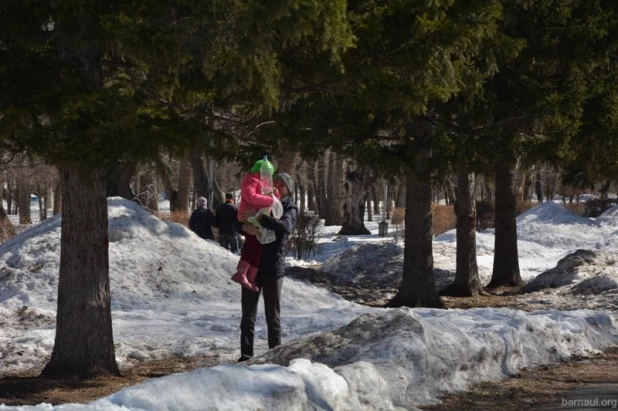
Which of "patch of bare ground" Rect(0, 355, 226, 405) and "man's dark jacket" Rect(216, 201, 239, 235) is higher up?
"man's dark jacket" Rect(216, 201, 239, 235)

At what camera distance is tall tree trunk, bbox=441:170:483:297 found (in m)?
17.9

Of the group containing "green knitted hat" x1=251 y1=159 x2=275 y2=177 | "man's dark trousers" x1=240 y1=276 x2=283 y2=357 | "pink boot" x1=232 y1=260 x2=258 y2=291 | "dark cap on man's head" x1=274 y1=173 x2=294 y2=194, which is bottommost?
"man's dark trousers" x1=240 y1=276 x2=283 y2=357

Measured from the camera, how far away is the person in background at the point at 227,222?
66.6 ft

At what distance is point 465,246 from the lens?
17.9m

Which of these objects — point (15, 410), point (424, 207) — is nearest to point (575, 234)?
point (424, 207)

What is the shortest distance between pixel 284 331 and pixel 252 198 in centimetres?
389

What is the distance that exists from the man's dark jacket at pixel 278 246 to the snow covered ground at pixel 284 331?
771 mm

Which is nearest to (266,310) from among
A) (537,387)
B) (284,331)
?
(537,387)

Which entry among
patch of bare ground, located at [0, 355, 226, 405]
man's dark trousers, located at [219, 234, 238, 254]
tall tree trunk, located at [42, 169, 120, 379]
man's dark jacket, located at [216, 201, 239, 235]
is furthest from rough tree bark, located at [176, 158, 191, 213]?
tall tree trunk, located at [42, 169, 120, 379]

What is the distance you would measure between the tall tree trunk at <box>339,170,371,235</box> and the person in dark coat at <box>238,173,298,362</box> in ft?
84.0

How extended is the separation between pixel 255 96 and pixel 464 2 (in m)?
2.88

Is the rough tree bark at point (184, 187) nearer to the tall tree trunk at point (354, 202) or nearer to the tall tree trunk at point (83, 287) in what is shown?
the tall tree trunk at point (354, 202)

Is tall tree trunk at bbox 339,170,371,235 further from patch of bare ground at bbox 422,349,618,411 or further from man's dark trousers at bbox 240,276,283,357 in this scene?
man's dark trousers at bbox 240,276,283,357

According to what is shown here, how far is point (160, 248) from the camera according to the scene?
51.3 feet
